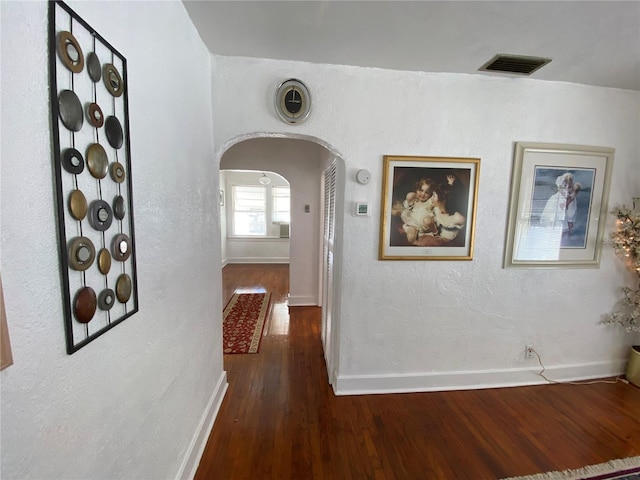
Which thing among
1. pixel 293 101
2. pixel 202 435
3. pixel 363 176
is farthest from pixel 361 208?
pixel 202 435

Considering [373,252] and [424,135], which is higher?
[424,135]

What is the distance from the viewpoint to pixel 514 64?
1.72 meters

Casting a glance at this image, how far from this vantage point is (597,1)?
1.21 m

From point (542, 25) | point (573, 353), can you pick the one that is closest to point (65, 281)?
point (542, 25)

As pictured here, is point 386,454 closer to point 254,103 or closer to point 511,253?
point 511,253

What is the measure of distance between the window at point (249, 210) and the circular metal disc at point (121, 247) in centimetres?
580

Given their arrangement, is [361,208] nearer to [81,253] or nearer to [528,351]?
[81,253]

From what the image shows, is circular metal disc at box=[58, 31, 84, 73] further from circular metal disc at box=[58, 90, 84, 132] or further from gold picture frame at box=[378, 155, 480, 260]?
gold picture frame at box=[378, 155, 480, 260]

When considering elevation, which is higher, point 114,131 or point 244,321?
point 114,131

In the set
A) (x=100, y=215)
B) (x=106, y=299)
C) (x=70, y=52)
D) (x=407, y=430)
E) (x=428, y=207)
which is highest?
(x=70, y=52)

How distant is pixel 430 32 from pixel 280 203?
5.43 meters

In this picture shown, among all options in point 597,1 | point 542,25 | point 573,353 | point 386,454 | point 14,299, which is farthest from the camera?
point 573,353

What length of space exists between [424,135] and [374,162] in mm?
408

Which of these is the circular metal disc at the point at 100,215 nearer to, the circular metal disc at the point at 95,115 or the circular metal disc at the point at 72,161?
the circular metal disc at the point at 72,161
